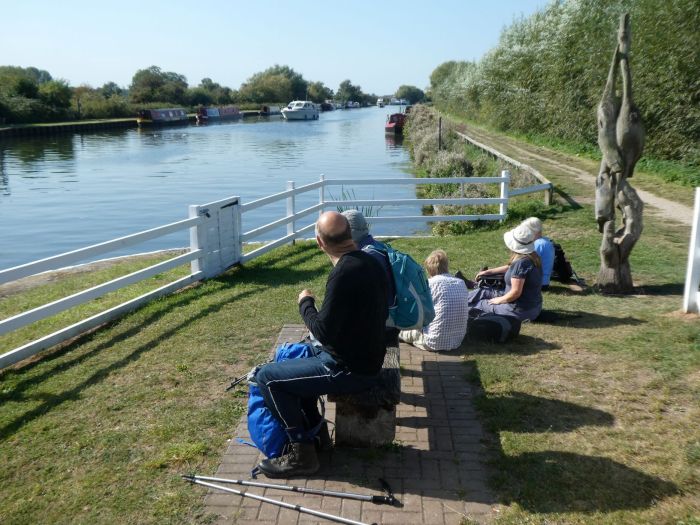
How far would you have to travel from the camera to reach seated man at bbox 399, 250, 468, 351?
19.6 feet


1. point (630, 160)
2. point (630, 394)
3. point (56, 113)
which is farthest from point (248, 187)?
point (56, 113)

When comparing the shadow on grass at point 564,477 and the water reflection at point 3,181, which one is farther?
the water reflection at point 3,181

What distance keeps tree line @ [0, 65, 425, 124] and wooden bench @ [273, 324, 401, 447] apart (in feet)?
239

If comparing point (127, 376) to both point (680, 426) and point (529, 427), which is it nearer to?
point (529, 427)

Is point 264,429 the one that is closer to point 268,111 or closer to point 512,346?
point 512,346

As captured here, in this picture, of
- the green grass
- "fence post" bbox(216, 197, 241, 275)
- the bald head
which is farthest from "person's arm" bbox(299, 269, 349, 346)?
"fence post" bbox(216, 197, 241, 275)

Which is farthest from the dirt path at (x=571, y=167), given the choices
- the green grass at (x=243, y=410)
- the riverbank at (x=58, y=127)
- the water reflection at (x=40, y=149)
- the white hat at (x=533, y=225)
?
the riverbank at (x=58, y=127)

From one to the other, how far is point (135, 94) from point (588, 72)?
94.3m

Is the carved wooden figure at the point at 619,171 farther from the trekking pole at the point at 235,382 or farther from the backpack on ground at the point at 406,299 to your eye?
the trekking pole at the point at 235,382

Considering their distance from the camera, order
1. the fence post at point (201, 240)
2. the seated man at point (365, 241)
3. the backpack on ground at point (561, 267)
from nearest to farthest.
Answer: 1. the seated man at point (365, 241)
2. the backpack on ground at point (561, 267)
3. the fence post at point (201, 240)

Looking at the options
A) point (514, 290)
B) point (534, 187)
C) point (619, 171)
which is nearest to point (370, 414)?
point (514, 290)

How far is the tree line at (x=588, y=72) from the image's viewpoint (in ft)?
63.4

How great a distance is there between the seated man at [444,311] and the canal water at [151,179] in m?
9.85

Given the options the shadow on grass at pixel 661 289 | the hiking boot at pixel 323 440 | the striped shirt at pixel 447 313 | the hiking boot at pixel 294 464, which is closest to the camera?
the hiking boot at pixel 294 464
